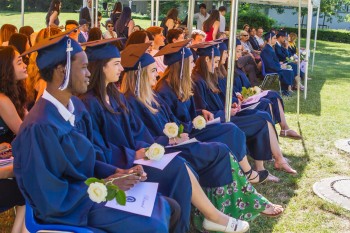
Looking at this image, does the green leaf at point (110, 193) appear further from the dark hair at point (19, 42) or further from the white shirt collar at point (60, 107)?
the dark hair at point (19, 42)

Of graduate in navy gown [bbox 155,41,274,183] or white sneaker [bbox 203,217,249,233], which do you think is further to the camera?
graduate in navy gown [bbox 155,41,274,183]

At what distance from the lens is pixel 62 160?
104 inches

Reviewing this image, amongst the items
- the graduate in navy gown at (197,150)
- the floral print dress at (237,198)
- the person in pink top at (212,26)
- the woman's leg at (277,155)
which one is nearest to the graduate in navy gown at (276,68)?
the person in pink top at (212,26)

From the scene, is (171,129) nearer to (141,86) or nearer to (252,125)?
(141,86)

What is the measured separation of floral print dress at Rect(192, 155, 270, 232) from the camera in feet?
13.4

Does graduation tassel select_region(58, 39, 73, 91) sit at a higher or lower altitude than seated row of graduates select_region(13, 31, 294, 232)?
higher

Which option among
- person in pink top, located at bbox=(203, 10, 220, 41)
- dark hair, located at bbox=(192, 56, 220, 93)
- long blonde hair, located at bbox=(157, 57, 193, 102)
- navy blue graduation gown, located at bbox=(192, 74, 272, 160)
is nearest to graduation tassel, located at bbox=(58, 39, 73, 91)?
long blonde hair, located at bbox=(157, 57, 193, 102)

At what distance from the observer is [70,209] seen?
267 centimetres

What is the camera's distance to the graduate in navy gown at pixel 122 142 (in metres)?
3.50

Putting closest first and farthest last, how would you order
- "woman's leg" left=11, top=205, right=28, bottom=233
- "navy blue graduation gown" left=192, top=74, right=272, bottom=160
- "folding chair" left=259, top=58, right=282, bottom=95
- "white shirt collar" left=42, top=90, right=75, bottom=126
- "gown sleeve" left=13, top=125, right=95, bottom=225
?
1. "gown sleeve" left=13, top=125, right=95, bottom=225
2. "white shirt collar" left=42, top=90, right=75, bottom=126
3. "woman's leg" left=11, top=205, right=28, bottom=233
4. "navy blue graduation gown" left=192, top=74, right=272, bottom=160
5. "folding chair" left=259, top=58, right=282, bottom=95

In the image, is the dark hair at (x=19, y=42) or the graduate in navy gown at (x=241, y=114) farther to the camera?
the graduate in navy gown at (x=241, y=114)

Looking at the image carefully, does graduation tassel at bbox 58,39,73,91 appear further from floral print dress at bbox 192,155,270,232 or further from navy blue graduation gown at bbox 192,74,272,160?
navy blue graduation gown at bbox 192,74,272,160

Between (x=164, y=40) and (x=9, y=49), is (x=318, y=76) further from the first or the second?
(x=9, y=49)

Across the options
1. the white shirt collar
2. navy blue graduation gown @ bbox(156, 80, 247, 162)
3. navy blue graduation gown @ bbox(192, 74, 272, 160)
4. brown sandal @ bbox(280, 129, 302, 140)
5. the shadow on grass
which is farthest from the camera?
brown sandal @ bbox(280, 129, 302, 140)
